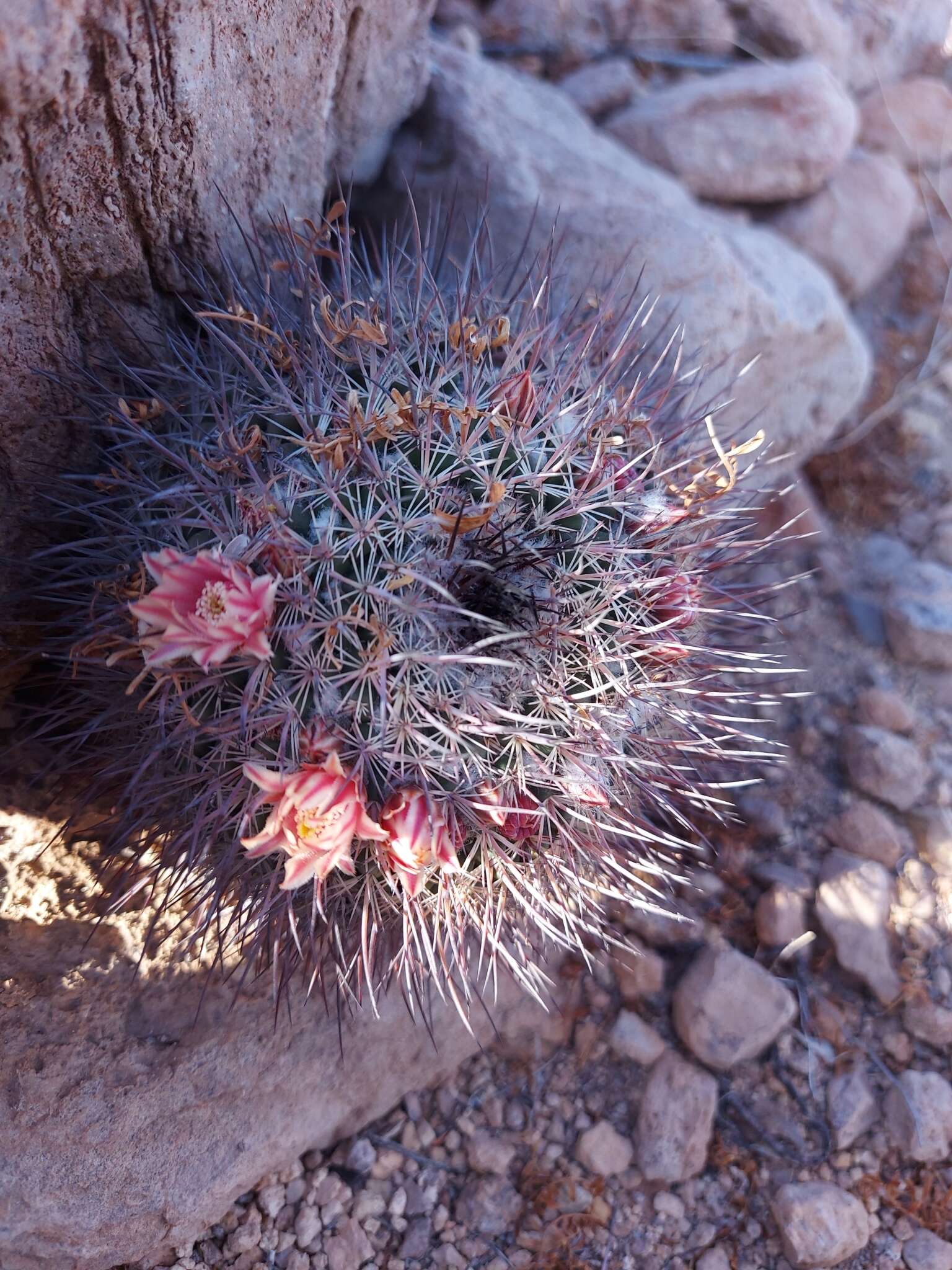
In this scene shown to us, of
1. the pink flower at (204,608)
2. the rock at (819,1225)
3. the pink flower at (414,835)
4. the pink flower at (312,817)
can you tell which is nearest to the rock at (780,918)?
the rock at (819,1225)

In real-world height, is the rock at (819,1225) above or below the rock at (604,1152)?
above

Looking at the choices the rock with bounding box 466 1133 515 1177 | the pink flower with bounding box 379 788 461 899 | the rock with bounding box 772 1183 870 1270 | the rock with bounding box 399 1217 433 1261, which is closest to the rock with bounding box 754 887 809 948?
the rock with bounding box 772 1183 870 1270

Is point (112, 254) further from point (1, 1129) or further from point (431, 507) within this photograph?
point (1, 1129)

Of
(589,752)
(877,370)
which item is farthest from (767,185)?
(589,752)

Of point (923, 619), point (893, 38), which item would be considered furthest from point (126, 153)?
point (893, 38)

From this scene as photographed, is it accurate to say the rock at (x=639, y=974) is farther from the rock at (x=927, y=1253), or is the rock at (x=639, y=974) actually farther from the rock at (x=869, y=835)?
the rock at (x=927, y=1253)

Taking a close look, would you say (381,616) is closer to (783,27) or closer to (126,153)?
(126,153)

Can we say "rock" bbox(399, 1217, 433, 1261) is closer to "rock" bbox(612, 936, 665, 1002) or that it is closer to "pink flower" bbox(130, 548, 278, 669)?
"rock" bbox(612, 936, 665, 1002)
